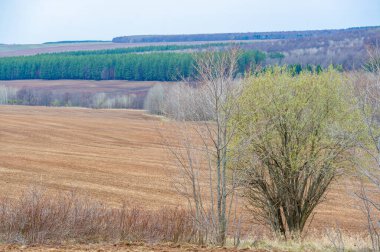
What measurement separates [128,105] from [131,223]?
363 ft

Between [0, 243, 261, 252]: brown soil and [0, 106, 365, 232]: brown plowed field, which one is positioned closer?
[0, 243, 261, 252]: brown soil

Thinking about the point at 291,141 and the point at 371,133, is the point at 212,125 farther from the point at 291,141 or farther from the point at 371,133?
the point at 371,133

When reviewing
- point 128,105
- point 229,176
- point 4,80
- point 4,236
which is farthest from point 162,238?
point 4,80

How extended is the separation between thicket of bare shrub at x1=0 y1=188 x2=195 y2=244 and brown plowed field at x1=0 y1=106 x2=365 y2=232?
4.53 meters

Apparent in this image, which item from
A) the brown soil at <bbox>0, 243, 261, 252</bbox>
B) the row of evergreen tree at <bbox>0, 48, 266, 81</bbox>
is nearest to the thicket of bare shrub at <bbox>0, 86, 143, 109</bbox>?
the row of evergreen tree at <bbox>0, 48, 266, 81</bbox>

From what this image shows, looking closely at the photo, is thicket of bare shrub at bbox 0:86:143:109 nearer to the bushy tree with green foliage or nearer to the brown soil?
the bushy tree with green foliage

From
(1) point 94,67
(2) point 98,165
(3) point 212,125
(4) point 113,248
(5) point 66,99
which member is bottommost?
(5) point 66,99

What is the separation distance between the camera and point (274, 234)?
2214 cm

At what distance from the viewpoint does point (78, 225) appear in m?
16.6

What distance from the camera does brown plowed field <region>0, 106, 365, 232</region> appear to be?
1337 inches

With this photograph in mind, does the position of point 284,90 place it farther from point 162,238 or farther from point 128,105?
point 128,105

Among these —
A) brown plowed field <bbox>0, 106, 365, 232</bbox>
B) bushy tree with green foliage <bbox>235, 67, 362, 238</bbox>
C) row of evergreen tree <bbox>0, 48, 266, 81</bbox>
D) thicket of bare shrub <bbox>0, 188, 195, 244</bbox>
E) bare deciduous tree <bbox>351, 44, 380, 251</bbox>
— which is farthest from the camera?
row of evergreen tree <bbox>0, 48, 266, 81</bbox>

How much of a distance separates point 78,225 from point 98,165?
30.0m

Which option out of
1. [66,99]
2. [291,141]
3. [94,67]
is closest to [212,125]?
[291,141]
